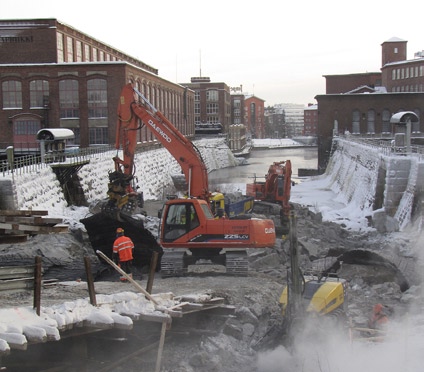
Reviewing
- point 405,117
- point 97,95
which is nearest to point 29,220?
point 405,117

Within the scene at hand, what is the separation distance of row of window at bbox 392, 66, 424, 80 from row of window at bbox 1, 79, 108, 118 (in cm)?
4921

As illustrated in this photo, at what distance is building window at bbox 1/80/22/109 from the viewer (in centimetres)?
4209

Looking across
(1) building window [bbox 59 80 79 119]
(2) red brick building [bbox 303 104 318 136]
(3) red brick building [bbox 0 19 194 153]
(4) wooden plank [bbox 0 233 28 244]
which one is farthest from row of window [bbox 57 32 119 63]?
(2) red brick building [bbox 303 104 318 136]

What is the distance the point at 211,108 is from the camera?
99875mm

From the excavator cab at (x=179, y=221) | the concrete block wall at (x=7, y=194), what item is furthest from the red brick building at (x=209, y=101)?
the excavator cab at (x=179, y=221)

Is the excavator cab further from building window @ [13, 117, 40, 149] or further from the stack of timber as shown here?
building window @ [13, 117, 40, 149]

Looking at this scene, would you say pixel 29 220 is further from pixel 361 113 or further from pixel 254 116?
pixel 254 116

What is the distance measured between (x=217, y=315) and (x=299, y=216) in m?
18.0

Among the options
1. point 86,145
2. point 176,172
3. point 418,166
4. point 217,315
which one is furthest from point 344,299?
point 176,172

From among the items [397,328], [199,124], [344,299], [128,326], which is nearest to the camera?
[128,326]

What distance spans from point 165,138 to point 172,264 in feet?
17.4

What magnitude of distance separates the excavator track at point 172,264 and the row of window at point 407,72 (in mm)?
68645

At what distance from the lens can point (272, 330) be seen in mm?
10102

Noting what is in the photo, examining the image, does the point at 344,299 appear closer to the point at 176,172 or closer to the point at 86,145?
the point at 86,145
